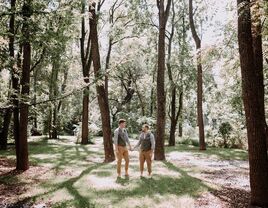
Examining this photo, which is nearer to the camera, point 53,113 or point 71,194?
point 71,194

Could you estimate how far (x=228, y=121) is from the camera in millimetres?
30453

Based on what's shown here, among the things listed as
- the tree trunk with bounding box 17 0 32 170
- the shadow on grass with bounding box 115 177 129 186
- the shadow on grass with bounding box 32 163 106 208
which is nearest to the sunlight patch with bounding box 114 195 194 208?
the shadow on grass with bounding box 32 163 106 208

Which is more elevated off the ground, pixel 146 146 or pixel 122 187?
pixel 146 146

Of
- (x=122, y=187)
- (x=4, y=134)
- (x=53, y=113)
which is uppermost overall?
(x=53, y=113)

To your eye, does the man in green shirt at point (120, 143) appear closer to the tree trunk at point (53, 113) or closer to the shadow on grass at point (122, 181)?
the shadow on grass at point (122, 181)

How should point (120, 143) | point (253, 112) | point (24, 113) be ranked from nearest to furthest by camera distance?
point (253, 112) < point (120, 143) < point (24, 113)

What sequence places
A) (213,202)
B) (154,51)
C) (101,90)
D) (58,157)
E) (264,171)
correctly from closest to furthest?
(264,171), (213,202), (101,90), (58,157), (154,51)

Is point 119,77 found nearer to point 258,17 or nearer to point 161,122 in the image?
point 161,122

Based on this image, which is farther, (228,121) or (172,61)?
(172,61)

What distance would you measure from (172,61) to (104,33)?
260 inches

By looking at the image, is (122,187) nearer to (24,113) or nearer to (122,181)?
(122,181)

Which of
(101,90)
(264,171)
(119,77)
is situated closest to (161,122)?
(101,90)

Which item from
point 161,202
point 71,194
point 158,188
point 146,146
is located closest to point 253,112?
point 161,202

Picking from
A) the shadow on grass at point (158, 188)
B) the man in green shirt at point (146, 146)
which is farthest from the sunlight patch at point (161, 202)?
the man in green shirt at point (146, 146)
